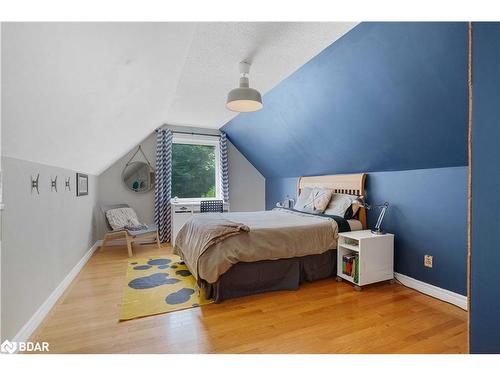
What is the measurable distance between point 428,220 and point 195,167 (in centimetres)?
402

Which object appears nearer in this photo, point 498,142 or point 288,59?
point 498,142

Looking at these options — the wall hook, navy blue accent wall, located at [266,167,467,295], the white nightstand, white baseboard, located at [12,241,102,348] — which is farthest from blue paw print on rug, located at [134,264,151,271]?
navy blue accent wall, located at [266,167,467,295]

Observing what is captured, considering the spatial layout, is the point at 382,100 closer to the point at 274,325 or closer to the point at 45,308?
the point at 274,325

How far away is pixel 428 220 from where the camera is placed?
236cm

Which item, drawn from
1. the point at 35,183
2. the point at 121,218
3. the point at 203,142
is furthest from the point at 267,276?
the point at 203,142

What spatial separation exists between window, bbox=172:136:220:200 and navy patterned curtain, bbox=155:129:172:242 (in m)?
0.24

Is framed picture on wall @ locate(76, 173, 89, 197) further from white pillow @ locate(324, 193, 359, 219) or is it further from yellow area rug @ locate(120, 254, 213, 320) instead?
white pillow @ locate(324, 193, 359, 219)

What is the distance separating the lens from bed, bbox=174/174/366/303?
7.30 feet
